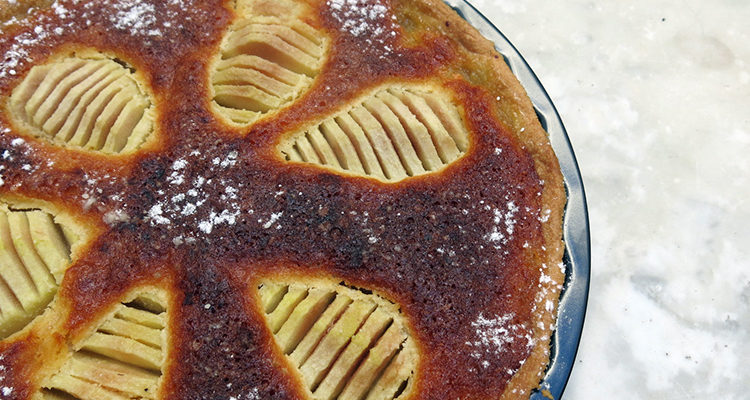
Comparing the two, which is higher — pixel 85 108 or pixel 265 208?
pixel 85 108

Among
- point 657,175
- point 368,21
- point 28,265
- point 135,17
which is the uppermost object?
point 135,17

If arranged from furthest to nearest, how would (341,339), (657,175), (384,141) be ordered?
(657,175) → (384,141) → (341,339)

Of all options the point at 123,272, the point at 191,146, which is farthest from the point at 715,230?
the point at 123,272

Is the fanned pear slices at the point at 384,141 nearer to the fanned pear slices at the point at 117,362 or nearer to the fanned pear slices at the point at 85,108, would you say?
the fanned pear slices at the point at 85,108

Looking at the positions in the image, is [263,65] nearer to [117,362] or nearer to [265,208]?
[265,208]

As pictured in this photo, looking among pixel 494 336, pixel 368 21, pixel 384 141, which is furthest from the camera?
pixel 368 21

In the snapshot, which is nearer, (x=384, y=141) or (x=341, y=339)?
(x=341, y=339)

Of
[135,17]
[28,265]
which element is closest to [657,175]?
[135,17]
